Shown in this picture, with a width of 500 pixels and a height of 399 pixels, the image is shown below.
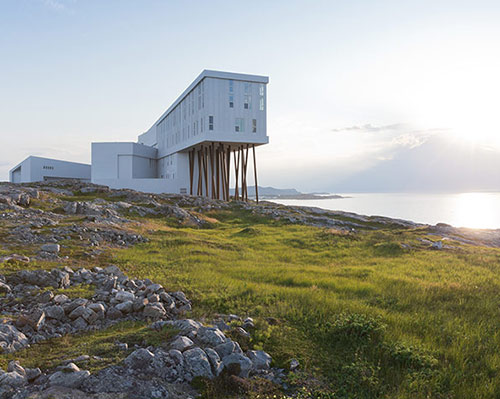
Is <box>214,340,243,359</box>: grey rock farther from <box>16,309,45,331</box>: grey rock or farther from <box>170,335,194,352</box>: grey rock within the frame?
<box>16,309,45,331</box>: grey rock

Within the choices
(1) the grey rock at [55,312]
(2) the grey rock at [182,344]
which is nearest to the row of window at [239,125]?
(1) the grey rock at [55,312]

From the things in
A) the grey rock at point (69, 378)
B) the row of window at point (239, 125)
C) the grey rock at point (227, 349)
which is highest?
the row of window at point (239, 125)

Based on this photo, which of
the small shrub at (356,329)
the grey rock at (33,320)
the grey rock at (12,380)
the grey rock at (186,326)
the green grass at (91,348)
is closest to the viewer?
the grey rock at (12,380)

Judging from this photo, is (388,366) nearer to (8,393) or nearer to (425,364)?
(425,364)

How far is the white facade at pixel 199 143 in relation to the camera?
3962 cm

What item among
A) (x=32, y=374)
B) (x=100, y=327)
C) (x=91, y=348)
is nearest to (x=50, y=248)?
(x=100, y=327)

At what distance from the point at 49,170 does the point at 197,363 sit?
6541 cm

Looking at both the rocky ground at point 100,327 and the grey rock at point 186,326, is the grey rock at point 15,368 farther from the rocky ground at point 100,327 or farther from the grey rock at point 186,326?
the grey rock at point 186,326

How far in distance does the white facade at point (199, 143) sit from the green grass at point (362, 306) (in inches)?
1042

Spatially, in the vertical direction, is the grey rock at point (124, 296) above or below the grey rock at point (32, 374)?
above

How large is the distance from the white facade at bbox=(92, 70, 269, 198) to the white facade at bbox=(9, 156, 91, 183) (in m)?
14.7

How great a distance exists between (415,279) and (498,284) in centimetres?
223

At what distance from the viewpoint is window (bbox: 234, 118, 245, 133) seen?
40.2 m

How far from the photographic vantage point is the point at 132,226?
1961 cm
